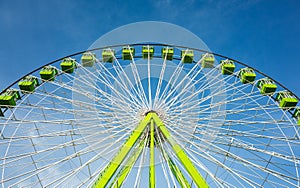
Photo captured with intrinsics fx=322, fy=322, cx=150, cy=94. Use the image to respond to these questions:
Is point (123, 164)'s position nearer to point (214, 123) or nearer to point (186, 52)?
point (214, 123)

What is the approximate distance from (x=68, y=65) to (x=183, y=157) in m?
7.84

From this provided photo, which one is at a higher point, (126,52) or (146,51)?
(146,51)

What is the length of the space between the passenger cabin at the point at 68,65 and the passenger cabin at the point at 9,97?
94.2 inches

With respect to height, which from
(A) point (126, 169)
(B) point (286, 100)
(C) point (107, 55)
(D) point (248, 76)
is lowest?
(A) point (126, 169)

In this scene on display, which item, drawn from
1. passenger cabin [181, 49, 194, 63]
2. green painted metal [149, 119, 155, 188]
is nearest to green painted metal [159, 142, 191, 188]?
green painted metal [149, 119, 155, 188]

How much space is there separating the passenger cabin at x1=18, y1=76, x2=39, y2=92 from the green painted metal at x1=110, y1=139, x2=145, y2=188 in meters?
5.96

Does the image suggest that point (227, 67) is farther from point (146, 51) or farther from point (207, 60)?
point (146, 51)

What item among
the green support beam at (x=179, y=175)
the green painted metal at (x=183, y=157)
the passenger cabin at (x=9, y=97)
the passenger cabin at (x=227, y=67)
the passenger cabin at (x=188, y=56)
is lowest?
the green support beam at (x=179, y=175)

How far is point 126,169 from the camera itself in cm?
1044

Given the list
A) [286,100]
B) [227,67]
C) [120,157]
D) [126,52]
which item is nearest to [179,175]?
[120,157]

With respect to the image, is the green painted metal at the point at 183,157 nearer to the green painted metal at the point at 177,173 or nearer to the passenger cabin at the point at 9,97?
the green painted metal at the point at 177,173

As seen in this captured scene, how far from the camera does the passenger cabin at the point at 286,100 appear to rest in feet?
44.9

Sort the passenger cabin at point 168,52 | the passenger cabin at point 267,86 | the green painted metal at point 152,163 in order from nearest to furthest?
the green painted metal at point 152,163 → the passenger cabin at point 267,86 → the passenger cabin at point 168,52

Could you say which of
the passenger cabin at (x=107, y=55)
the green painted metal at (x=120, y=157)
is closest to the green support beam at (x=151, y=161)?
the green painted metal at (x=120, y=157)
